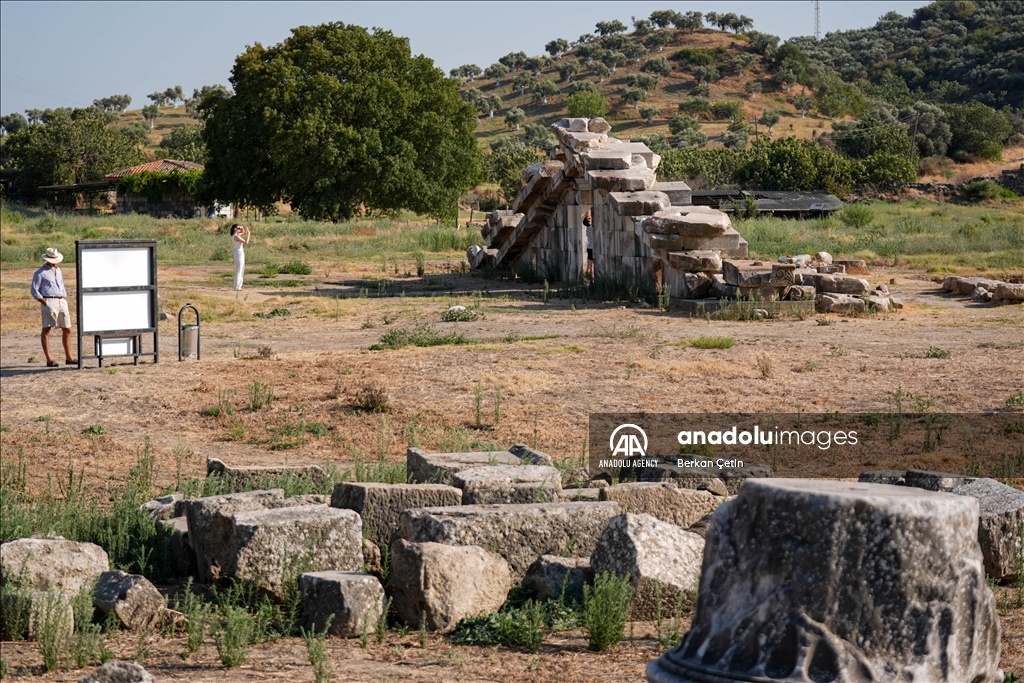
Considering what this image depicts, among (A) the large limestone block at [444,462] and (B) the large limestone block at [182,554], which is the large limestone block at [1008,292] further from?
(B) the large limestone block at [182,554]

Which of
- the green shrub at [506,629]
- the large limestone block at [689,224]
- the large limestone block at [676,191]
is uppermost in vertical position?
the large limestone block at [676,191]

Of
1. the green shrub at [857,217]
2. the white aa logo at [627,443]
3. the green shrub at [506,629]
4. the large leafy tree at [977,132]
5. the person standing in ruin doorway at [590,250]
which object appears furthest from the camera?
the large leafy tree at [977,132]

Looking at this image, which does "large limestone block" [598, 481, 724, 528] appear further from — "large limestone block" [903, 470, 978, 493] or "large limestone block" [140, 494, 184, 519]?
"large limestone block" [140, 494, 184, 519]

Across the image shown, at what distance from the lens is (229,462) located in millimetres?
11492

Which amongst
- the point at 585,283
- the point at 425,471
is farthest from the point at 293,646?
the point at 585,283

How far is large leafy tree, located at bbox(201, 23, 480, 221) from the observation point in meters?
47.6

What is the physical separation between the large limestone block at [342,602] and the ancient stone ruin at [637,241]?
633 inches

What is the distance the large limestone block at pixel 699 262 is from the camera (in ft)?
74.8

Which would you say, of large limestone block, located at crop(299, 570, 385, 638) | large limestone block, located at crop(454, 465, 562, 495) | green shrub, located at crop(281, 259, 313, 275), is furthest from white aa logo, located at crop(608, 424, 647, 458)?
green shrub, located at crop(281, 259, 313, 275)

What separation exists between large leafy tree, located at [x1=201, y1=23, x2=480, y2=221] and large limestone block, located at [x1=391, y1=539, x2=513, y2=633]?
41.4 metres

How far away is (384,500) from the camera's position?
758cm

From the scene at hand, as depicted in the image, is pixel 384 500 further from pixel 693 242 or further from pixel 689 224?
pixel 693 242

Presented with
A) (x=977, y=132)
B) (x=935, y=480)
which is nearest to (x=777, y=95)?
(x=977, y=132)

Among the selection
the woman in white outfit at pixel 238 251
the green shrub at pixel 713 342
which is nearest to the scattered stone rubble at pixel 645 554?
the green shrub at pixel 713 342
